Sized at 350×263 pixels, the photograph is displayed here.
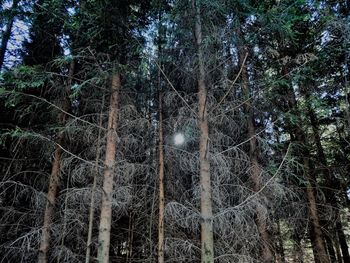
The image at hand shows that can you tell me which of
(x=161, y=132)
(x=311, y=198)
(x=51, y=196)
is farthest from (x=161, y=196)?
(x=311, y=198)

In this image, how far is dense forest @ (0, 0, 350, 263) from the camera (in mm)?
5957

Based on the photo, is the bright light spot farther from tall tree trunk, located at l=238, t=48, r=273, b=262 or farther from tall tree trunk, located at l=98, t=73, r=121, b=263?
tall tree trunk, located at l=238, t=48, r=273, b=262

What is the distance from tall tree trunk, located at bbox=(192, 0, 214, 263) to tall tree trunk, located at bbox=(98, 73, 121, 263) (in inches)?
74.7

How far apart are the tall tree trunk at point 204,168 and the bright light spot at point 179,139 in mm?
1006

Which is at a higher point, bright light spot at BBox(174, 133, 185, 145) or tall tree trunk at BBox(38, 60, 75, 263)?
bright light spot at BBox(174, 133, 185, 145)

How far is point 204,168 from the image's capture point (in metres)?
5.52

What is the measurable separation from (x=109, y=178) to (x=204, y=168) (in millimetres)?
2035

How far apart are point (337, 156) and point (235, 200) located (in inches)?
228

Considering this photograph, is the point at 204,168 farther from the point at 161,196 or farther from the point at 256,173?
the point at 256,173

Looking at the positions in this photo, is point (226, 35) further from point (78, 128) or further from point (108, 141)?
point (78, 128)

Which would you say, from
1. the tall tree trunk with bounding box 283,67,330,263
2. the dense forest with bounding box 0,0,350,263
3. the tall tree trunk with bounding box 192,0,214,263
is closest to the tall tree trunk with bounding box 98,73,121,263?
the dense forest with bounding box 0,0,350,263

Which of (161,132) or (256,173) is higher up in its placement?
(161,132)

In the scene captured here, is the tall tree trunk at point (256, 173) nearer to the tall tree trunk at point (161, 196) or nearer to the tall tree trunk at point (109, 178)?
the tall tree trunk at point (161, 196)

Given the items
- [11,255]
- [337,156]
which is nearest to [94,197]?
[11,255]
